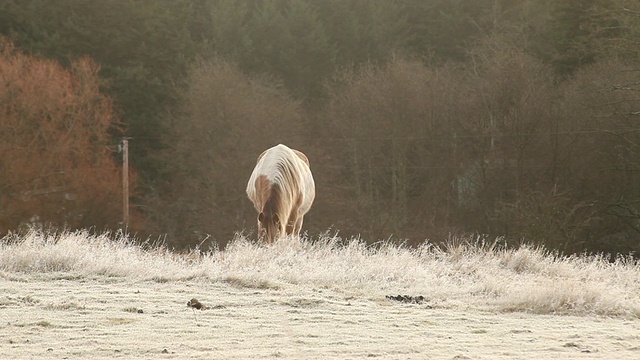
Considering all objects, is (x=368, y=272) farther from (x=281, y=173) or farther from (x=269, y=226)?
(x=281, y=173)

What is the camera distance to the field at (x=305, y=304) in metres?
7.22

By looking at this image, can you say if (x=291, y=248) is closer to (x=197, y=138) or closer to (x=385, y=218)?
(x=385, y=218)

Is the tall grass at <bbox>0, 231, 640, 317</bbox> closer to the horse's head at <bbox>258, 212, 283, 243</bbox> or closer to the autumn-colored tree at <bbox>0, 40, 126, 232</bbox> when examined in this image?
the horse's head at <bbox>258, 212, 283, 243</bbox>

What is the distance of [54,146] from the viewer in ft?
124

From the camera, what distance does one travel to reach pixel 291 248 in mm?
12414

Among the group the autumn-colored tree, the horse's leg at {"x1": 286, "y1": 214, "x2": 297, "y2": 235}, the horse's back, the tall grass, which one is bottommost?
the autumn-colored tree

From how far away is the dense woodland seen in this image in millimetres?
32750

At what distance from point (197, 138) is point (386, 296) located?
101ft

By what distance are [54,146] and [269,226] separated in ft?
85.4

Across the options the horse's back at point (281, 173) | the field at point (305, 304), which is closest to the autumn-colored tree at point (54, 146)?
the horse's back at point (281, 173)

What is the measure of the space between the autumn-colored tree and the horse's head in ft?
79.3

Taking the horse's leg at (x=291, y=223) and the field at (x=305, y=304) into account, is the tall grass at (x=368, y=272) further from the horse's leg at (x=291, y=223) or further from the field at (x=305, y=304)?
the horse's leg at (x=291, y=223)

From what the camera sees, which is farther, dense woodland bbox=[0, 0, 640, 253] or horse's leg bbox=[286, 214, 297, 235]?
dense woodland bbox=[0, 0, 640, 253]

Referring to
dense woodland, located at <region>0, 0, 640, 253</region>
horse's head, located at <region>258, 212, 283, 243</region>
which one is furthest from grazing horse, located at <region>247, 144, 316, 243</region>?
dense woodland, located at <region>0, 0, 640, 253</region>
